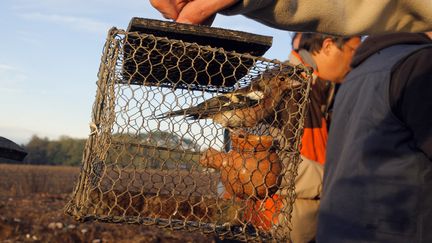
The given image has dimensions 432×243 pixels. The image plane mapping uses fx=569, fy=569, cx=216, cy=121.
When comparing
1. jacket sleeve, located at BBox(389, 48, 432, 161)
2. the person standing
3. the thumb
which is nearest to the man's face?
Answer: the person standing

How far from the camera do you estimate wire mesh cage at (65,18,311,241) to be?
1.71 metres

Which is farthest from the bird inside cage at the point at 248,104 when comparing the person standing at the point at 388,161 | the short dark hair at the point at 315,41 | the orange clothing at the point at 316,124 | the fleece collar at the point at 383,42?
the short dark hair at the point at 315,41

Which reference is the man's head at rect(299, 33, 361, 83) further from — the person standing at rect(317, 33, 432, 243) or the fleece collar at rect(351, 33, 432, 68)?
the person standing at rect(317, 33, 432, 243)

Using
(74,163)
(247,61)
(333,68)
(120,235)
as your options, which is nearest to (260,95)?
(247,61)

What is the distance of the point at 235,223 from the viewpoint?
71.7 inches

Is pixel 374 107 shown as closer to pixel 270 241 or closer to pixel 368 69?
pixel 368 69

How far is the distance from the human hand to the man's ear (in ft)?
5.25

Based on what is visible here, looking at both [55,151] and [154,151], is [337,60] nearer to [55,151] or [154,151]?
[154,151]

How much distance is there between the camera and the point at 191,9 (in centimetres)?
153

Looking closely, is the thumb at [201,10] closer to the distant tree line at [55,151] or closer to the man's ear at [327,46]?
the man's ear at [327,46]

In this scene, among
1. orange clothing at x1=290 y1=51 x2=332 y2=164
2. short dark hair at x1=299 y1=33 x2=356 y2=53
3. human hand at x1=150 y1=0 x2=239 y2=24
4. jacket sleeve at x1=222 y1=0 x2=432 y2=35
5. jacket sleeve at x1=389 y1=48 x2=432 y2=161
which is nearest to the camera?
human hand at x1=150 y1=0 x2=239 y2=24

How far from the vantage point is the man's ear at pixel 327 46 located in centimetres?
304

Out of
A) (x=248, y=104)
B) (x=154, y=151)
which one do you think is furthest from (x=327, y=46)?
(x=154, y=151)

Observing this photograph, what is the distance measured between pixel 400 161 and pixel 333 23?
50 centimetres
